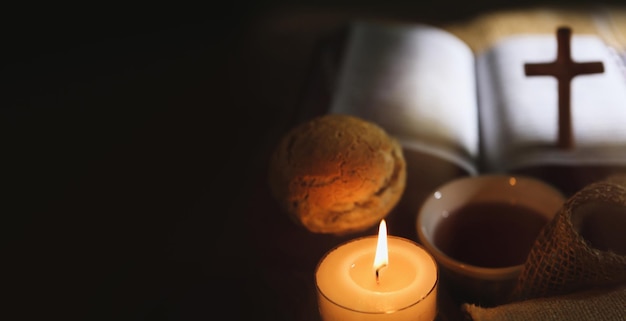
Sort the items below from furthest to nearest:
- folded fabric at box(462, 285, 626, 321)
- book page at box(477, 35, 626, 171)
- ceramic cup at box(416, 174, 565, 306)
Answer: book page at box(477, 35, 626, 171)
ceramic cup at box(416, 174, 565, 306)
folded fabric at box(462, 285, 626, 321)

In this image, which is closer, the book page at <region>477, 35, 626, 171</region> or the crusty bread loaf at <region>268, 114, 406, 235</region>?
the crusty bread loaf at <region>268, 114, 406, 235</region>

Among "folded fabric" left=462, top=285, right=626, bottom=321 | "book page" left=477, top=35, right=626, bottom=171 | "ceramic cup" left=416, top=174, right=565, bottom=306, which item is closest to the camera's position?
"folded fabric" left=462, top=285, right=626, bottom=321

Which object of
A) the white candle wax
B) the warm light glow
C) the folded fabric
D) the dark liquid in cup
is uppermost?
the warm light glow

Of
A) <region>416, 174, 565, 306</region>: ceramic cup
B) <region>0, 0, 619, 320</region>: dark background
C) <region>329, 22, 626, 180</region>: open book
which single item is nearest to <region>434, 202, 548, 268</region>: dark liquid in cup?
<region>416, 174, 565, 306</region>: ceramic cup

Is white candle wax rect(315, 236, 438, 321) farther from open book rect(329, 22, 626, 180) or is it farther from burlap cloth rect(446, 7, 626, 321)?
open book rect(329, 22, 626, 180)

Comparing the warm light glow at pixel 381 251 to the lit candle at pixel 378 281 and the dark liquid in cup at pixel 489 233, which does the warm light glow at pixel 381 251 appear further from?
the dark liquid in cup at pixel 489 233

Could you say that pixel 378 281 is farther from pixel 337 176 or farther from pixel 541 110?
pixel 541 110

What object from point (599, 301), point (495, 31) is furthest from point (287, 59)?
point (599, 301)

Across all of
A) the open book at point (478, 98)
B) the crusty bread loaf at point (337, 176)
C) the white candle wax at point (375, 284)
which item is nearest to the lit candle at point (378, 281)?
the white candle wax at point (375, 284)

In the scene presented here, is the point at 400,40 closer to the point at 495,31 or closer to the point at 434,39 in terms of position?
the point at 434,39
